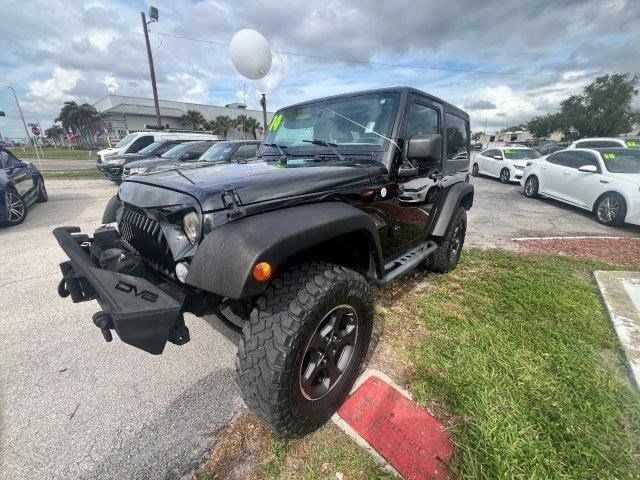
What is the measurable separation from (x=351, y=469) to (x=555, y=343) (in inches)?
78.1

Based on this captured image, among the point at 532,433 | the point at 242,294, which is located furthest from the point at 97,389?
the point at 532,433

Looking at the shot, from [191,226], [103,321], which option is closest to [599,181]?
[191,226]

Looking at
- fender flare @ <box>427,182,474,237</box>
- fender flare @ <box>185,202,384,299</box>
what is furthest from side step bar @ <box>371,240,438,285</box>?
fender flare @ <box>185,202,384,299</box>

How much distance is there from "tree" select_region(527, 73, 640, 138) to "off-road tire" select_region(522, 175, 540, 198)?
39976mm

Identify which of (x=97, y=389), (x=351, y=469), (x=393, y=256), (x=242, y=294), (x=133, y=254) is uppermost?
(x=242, y=294)

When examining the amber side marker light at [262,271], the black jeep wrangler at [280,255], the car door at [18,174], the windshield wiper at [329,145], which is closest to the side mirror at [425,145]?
the black jeep wrangler at [280,255]

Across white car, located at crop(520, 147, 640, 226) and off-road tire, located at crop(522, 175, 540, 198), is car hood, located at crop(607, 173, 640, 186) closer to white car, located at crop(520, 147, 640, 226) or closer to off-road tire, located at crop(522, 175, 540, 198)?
white car, located at crop(520, 147, 640, 226)

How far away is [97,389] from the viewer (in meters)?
2.18

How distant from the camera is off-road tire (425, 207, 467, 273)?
3.56 metres

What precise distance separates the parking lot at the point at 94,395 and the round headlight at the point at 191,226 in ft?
3.79

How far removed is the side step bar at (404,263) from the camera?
236 cm

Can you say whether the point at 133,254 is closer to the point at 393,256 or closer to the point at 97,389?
the point at 97,389

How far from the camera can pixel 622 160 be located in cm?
686

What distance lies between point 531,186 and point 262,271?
34.1 feet
